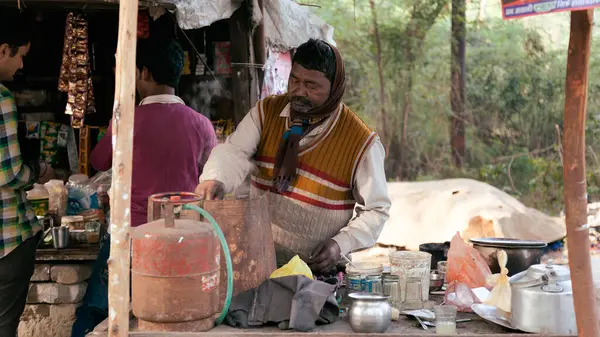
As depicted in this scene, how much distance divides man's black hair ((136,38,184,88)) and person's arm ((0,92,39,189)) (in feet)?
2.76

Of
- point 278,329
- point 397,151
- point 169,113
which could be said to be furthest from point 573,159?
point 397,151

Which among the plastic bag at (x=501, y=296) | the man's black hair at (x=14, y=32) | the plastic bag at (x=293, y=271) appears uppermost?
the man's black hair at (x=14, y=32)

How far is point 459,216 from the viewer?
9133 millimetres

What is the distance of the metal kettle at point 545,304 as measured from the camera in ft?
8.30

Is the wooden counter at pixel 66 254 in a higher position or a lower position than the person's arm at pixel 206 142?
lower

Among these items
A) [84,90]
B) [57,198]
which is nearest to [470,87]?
[84,90]

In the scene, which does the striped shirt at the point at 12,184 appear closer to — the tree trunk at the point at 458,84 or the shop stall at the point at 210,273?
the shop stall at the point at 210,273

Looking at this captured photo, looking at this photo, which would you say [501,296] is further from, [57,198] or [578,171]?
[57,198]

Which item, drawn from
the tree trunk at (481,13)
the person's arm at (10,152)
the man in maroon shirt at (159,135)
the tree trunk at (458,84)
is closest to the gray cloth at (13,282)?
the person's arm at (10,152)

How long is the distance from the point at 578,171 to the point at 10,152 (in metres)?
2.81

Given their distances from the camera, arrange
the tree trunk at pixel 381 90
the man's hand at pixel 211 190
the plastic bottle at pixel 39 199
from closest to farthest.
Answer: the man's hand at pixel 211 190 < the plastic bottle at pixel 39 199 < the tree trunk at pixel 381 90

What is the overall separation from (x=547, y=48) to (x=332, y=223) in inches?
531

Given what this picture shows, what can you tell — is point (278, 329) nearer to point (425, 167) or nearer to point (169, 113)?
point (169, 113)

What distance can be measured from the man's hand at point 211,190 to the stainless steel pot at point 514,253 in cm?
127
